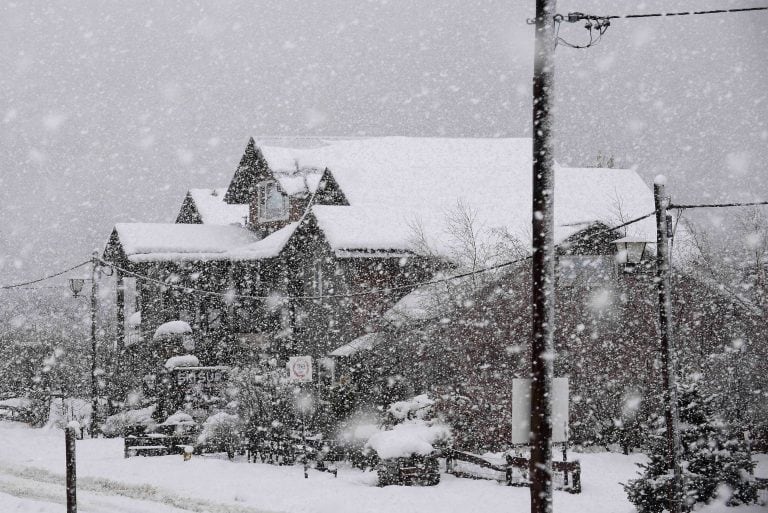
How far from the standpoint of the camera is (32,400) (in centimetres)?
3625

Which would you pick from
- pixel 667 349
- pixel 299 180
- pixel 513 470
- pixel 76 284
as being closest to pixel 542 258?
A: pixel 667 349

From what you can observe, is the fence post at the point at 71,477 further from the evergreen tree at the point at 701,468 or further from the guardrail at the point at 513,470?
the evergreen tree at the point at 701,468

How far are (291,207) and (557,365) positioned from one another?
15092 mm

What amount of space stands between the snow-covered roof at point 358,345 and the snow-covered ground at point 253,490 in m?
6.04

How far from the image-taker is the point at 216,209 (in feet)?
134

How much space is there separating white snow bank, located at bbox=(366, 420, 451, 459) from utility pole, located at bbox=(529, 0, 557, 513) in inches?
336

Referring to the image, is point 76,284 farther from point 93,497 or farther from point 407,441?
point 407,441

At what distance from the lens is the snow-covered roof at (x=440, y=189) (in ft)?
93.8

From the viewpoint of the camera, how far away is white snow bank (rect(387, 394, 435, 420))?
70.5ft

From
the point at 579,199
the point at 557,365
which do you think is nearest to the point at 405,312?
the point at 557,365

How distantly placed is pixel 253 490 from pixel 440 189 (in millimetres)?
17812

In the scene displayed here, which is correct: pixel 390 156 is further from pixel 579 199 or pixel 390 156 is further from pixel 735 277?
pixel 735 277

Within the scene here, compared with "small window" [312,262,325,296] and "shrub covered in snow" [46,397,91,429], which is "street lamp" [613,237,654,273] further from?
"shrub covered in snow" [46,397,91,429]

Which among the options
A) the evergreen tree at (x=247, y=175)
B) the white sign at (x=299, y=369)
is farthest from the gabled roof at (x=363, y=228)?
the evergreen tree at (x=247, y=175)
